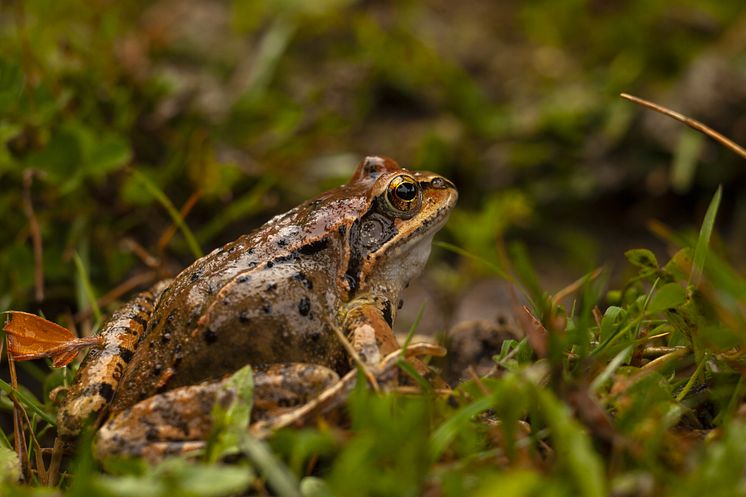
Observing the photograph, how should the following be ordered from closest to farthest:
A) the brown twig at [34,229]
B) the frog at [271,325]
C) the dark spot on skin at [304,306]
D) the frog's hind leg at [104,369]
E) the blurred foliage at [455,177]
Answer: the blurred foliage at [455,177], the frog at [271,325], the frog's hind leg at [104,369], the dark spot on skin at [304,306], the brown twig at [34,229]

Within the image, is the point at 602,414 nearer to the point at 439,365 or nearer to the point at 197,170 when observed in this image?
the point at 439,365

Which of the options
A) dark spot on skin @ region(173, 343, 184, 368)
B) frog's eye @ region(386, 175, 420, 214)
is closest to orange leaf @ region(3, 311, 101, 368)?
dark spot on skin @ region(173, 343, 184, 368)

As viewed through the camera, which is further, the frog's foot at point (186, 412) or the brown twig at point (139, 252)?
the brown twig at point (139, 252)

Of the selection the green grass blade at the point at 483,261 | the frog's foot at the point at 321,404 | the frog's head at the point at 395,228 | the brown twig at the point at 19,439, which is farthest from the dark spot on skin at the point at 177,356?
the green grass blade at the point at 483,261

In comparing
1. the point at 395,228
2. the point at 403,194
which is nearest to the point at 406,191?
the point at 403,194

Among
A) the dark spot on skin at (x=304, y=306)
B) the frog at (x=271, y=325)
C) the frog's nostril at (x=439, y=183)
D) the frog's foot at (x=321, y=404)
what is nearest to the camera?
the frog's foot at (x=321, y=404)

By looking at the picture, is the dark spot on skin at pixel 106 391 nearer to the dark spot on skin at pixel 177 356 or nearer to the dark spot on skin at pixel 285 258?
the dark spot on skin at pixel 177 356

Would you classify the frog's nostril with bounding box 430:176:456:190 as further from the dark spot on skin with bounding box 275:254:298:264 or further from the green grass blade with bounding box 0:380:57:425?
the green grass blade with bounding box 0:380:57:425

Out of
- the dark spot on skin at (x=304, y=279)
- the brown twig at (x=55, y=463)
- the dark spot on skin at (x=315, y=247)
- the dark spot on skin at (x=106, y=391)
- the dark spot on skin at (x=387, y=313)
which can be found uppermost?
the dark spot on skin at (x=315, y=247)
